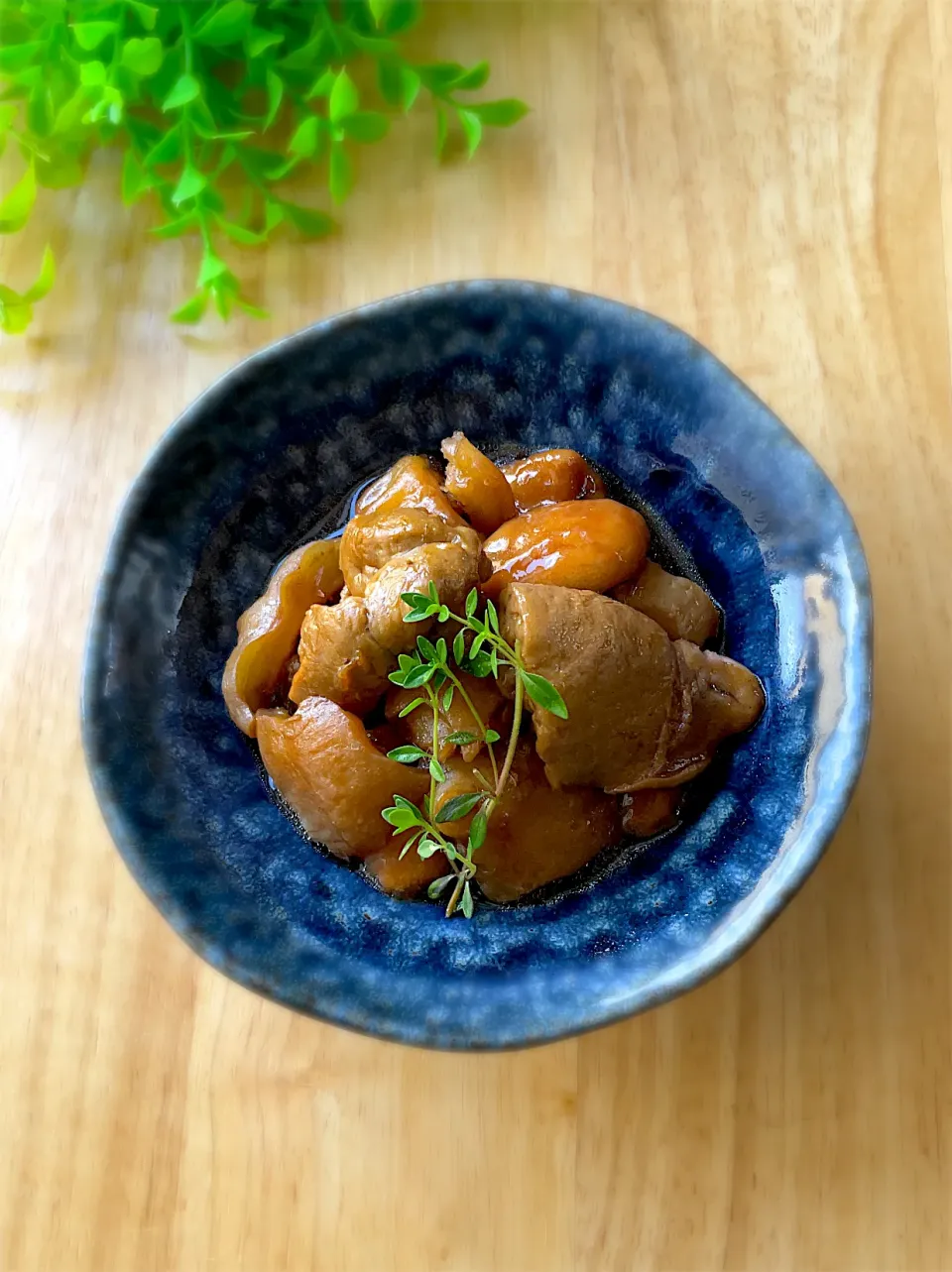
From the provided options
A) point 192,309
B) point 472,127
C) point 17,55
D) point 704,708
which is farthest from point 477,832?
point 17,55

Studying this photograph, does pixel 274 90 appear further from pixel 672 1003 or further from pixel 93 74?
pixel 672 1003

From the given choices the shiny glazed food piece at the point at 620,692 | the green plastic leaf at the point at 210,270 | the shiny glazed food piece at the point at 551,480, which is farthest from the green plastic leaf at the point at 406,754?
the green plastic leaf at the point at 210,270

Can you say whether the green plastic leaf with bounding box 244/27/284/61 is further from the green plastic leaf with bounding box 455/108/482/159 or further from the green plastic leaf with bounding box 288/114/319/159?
the green plastic leaf with bounding box 455/108/482/159

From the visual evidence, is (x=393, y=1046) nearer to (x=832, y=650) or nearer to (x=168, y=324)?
(x=832, y=650)

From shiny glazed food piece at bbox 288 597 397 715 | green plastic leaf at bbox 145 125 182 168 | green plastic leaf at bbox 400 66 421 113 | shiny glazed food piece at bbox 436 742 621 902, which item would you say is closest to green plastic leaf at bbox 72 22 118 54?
green plastic leaf at bbox 145 125 182 168

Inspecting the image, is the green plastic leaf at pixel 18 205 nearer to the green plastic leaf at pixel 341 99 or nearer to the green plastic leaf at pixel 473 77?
the green plastic leaf at pixel 341 99

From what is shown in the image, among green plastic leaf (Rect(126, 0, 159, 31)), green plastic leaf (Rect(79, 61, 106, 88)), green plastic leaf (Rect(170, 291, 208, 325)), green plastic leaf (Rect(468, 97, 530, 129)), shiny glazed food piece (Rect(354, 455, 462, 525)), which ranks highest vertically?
green plastic leaf (Rect(126, 0, 159, 31))

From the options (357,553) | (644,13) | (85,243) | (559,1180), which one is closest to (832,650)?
(357,553)

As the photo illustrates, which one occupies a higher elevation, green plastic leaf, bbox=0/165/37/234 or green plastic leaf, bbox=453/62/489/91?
green plastic leaf, bbox=453/62/489/91
